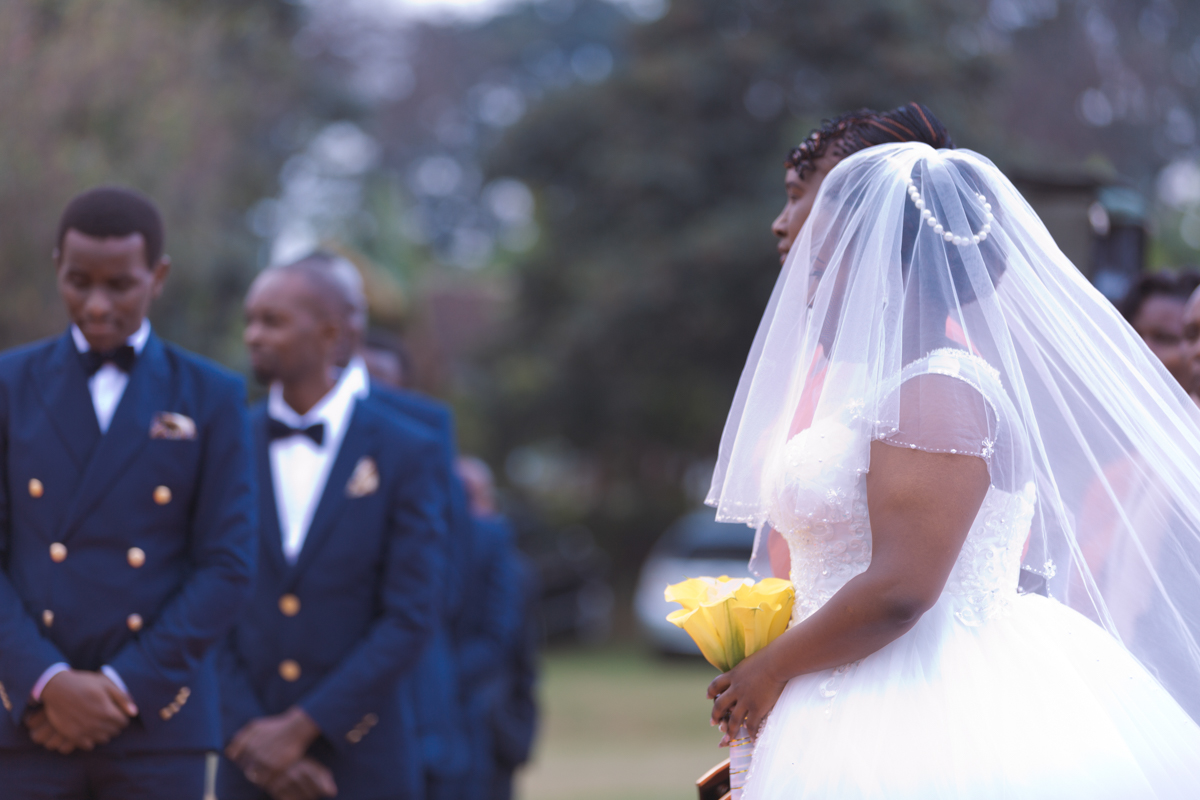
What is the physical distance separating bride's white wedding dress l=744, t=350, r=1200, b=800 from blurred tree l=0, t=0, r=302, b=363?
816 centimetres

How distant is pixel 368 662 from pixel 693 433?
18659 mm

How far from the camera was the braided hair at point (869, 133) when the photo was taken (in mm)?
2973

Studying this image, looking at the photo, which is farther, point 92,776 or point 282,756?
point 282,756

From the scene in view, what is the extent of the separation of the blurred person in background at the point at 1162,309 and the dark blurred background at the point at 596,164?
7.11 m

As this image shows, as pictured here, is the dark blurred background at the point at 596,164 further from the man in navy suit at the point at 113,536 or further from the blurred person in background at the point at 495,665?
the man in navy suit at the point at 113,536

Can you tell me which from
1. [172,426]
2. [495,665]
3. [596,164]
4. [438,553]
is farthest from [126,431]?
[596,164]

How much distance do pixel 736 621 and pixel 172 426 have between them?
1667 millimetres

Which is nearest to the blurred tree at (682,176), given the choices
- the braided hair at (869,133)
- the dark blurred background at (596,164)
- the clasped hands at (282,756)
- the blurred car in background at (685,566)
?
the dark blurred background at (596,164)

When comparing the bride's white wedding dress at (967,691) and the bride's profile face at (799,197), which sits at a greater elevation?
the bride's profile face at (799,197)

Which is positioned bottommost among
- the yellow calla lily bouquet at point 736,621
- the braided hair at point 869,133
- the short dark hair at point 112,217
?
the yellow calla lily bouquet at point 736,621

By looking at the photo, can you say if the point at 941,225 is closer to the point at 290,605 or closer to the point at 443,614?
the point at 290,605

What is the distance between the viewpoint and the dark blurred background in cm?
1036

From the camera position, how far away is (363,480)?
13.5 feet

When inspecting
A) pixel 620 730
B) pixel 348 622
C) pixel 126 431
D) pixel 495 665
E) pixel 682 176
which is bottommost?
pixel 620 730
